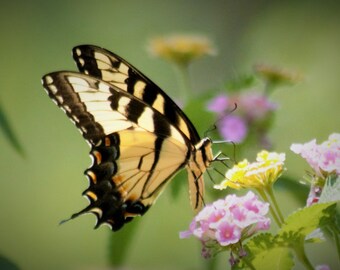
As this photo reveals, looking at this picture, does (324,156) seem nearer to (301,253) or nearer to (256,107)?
(301,253)

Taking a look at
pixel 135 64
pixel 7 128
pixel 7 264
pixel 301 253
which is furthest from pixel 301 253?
pixel 135 64

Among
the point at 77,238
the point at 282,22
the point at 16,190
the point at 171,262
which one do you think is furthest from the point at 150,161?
the point at 282,22

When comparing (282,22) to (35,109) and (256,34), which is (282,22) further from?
(35,109)

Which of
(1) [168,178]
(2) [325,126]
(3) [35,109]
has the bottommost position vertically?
(2) [325,126]

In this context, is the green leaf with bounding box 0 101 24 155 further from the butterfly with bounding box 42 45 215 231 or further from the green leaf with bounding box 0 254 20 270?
the green leaf with bounding box 0 254 20 270

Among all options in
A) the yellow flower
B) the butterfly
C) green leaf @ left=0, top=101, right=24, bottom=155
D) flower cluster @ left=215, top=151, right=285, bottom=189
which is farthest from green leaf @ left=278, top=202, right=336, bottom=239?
the yellow flower
